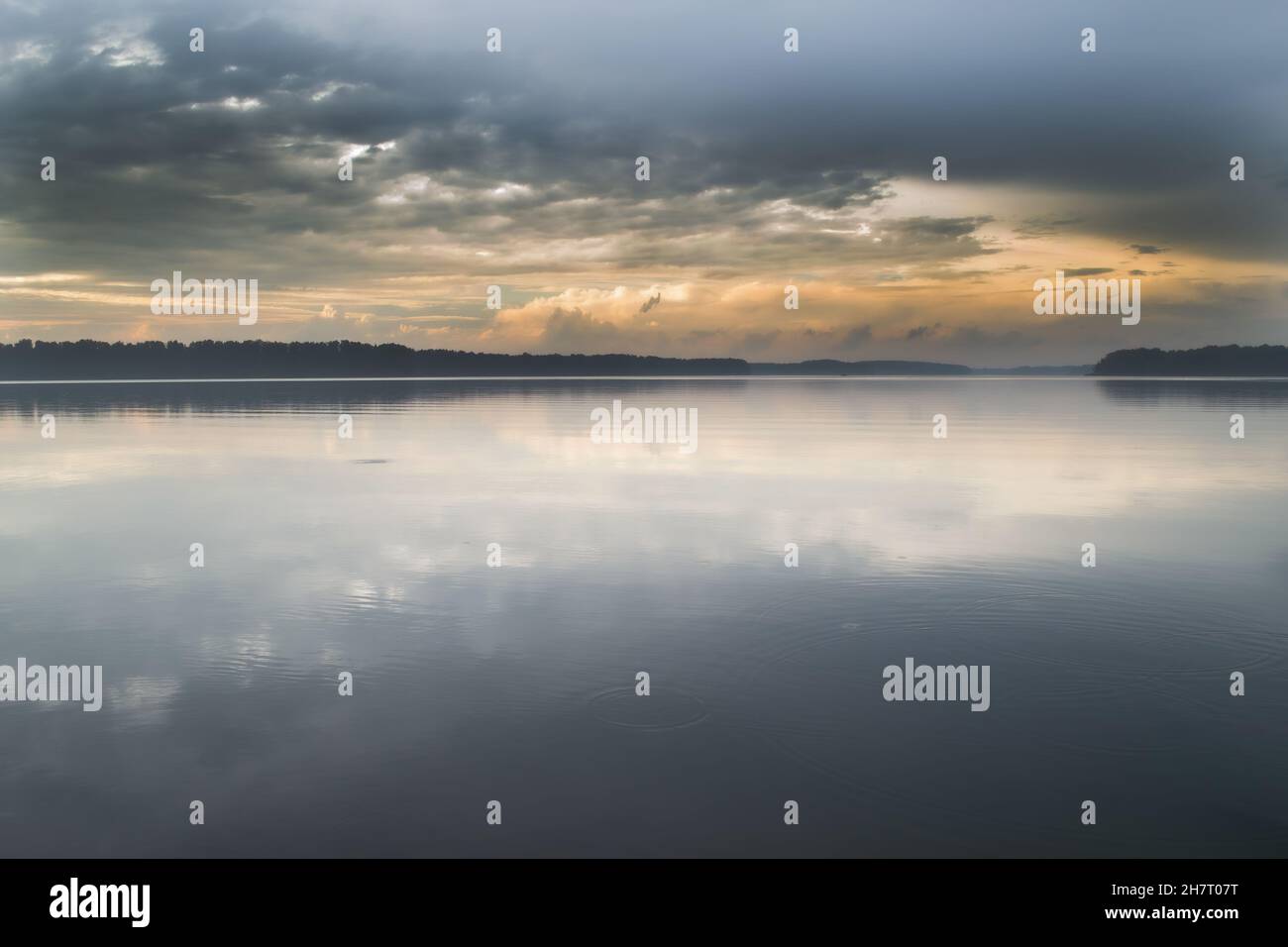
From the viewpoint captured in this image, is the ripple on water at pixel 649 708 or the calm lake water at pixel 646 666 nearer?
the calm lake water at pixel 646 666

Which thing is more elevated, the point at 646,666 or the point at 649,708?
the point at 646,666

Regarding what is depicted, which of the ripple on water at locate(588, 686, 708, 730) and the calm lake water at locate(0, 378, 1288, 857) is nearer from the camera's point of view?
the calm lake water at locate(0, 378, 1288, 857)

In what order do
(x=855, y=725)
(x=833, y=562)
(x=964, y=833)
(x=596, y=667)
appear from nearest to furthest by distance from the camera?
(x=964, y=833) → (x=855, y=725) → (x=596, y=667) → (x=833, y=562)

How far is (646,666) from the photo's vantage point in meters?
11.2

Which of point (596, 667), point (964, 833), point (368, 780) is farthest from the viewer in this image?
point (596, 667)

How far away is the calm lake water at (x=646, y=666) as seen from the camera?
7.56m

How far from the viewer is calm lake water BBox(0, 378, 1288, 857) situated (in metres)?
7.56

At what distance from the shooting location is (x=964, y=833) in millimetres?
7340

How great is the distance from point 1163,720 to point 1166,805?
6.42ft

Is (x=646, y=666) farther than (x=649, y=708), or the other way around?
(x=646, y=666)
